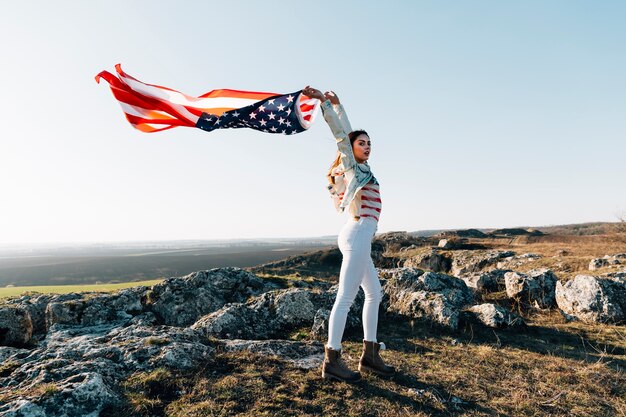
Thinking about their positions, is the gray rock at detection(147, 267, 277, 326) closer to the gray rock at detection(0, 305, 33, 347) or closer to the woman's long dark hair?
the gray rock at detection(0, 305, 33, 347)

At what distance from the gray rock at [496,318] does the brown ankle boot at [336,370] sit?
3896 millimetres

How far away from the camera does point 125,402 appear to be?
383 centimetres

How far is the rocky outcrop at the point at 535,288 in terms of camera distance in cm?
910

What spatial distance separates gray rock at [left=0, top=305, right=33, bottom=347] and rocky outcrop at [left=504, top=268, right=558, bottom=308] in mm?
11327

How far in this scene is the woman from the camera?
14.6 feet

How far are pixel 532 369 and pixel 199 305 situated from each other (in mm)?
6771

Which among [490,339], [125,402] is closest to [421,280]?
[490,339]

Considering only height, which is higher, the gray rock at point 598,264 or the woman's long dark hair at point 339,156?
the woman's long dark hair at point 339,156

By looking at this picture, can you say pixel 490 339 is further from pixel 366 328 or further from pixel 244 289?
pixel 244 289

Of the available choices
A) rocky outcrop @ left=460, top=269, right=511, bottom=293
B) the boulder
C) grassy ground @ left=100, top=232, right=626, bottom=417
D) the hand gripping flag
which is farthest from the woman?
the boulder

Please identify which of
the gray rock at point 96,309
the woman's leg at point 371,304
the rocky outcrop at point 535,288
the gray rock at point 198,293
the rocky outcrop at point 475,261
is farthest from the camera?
the rocky outcrop at point 475,261

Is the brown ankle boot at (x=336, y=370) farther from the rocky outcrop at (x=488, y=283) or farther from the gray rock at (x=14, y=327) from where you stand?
the rocky outcrop at (x=488, y=283)

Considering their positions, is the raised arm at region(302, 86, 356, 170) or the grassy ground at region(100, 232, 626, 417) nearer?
the grassy ground at region(100, 232, 626, 417)

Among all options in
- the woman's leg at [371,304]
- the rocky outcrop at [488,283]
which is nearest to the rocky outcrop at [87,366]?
the woman's leg at [371,304]
